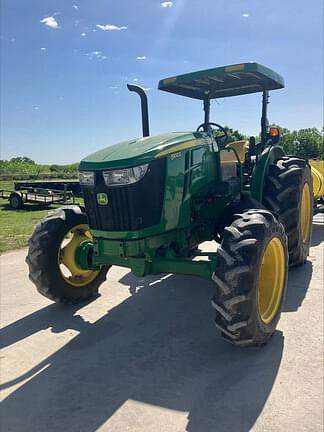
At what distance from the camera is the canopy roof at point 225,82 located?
4.23 m

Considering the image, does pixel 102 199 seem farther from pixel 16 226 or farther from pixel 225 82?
pixel 16 226

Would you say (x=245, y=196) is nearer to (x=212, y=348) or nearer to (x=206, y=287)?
(x=206, y=287)

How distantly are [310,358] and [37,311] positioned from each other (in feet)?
8.85

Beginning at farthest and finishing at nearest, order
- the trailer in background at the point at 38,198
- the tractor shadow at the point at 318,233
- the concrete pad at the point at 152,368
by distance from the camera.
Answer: the trailer in background at the point at 38,198 → the tractor shadow at the point at 318,233 → the concrete pad at the point at 152,368

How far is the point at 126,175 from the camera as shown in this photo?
332cm

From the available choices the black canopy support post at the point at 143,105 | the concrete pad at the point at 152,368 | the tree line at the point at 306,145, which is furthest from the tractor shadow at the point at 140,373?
the tree line at the point at 306,145

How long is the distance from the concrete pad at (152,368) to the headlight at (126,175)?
1379mm

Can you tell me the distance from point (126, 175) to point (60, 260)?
1.48 metres

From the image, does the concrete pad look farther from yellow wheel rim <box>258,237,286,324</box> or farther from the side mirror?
the side mirror

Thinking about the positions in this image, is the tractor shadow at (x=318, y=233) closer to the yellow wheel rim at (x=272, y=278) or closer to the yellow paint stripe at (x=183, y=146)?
the yellow wheel rim at (x=272, y=278)

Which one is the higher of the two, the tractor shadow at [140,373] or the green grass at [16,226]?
the tractor shadow at [140,373]

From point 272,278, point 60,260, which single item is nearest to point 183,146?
point 272,278

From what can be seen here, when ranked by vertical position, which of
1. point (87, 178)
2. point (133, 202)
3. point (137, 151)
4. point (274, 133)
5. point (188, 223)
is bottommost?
point (188, 223)

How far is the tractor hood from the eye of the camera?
3.35 meters
